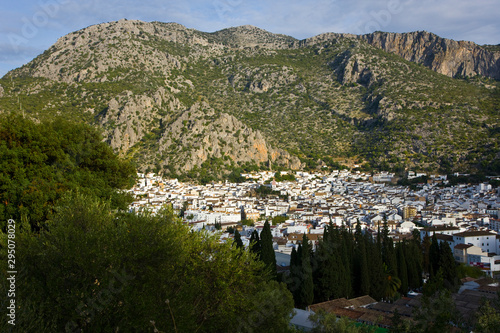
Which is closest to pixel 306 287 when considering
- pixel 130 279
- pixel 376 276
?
pixel 376 276

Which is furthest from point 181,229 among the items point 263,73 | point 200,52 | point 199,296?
point 200,52

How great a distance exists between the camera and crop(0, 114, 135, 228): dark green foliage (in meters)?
12.2

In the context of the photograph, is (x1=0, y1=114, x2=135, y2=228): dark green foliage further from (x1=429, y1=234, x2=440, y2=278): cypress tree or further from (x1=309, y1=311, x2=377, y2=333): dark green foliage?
(x1=429, y1=234, x2=440, y2=278): cypress tree

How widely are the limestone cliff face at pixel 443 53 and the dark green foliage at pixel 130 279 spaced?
134968 mm

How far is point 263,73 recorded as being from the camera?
374 feet

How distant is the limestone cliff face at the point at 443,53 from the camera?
122562 mm

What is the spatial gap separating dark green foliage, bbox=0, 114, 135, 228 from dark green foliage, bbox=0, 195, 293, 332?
351cm

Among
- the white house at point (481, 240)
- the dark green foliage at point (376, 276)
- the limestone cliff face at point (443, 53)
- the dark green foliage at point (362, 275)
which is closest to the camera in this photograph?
the dark green foliage at point (362, 275)

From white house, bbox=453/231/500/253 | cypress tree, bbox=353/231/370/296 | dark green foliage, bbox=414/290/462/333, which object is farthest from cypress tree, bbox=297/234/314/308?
white house, bbox=453/231/500/253

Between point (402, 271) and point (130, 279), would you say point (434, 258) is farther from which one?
point (130, 279)

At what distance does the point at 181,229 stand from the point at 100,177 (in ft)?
27.0

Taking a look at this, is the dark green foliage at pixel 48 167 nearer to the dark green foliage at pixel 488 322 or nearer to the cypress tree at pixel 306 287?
the cypress tree at pixel 306 287

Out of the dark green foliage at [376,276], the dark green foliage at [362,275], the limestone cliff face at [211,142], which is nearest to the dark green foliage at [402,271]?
the dark green foliage at [376,276]

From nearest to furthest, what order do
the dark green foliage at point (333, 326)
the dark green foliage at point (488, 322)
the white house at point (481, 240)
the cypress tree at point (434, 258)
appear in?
the dark green foliage at point (488, 322), the dark green foliage at point (333, 326), the cypress tree at point (434, 258), the white house at point (481, 240)
